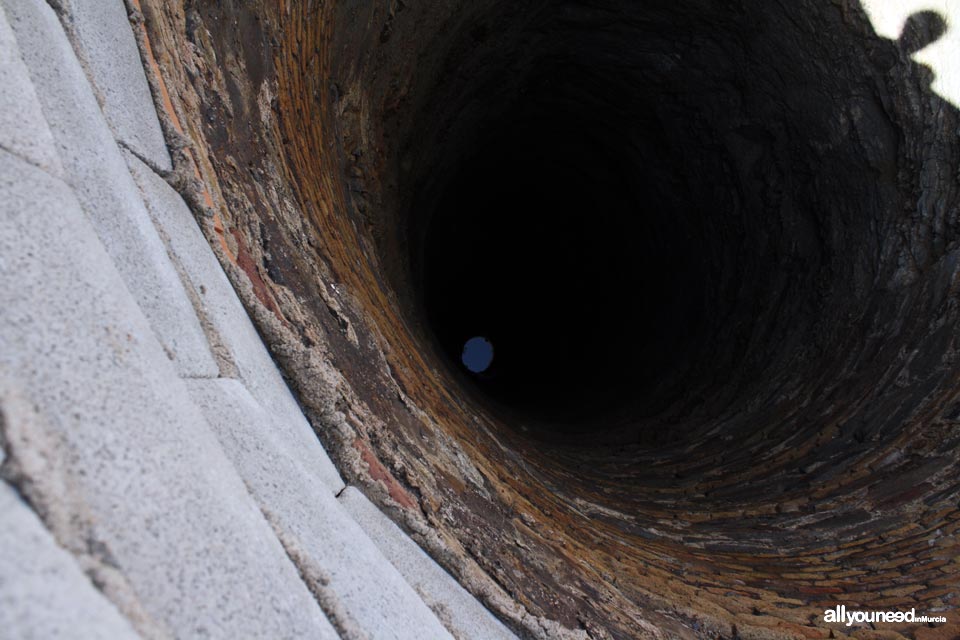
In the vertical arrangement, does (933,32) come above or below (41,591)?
above

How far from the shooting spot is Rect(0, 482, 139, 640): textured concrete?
1.62 ft

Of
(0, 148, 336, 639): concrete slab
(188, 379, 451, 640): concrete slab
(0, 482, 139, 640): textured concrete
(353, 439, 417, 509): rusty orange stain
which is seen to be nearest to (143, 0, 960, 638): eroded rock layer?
(353, 439, 417, 509): rusty orange stain

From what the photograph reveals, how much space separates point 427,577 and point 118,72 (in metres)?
1.35

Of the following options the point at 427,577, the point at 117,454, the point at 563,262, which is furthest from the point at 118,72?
the point at 563,262

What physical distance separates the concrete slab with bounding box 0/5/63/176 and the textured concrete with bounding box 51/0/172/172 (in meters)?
0.25

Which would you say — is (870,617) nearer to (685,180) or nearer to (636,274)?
(685,180)

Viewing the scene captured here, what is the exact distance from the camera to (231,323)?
1.31 m

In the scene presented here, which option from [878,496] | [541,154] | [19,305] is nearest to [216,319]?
[19,305]

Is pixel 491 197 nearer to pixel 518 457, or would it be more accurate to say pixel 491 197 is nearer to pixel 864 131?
pixel 864 131

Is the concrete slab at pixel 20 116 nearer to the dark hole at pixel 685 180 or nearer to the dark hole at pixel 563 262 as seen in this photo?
the dark hole at pixel 685 180

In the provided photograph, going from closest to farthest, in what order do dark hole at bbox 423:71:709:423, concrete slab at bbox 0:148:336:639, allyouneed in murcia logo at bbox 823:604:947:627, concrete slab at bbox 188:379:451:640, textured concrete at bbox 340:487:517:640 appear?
concrete slab at bbox 0:148:336:639 < concrete slab at bbox 188:379:451:640 < textured concrete at bbox 340:487:517:640 < allyouneed in murcia logo at bbox 823:604:947:627 < dark hole at bbox 423:71:709:423

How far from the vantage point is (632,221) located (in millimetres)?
6086

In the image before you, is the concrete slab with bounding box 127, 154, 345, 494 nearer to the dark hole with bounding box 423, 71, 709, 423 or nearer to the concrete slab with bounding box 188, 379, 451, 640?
the concrete slab with bounding box 188, 379, 451, 640

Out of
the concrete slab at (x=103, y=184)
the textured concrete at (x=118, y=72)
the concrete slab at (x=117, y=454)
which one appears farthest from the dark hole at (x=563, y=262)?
the concrete slab at (x=117, y=454)
